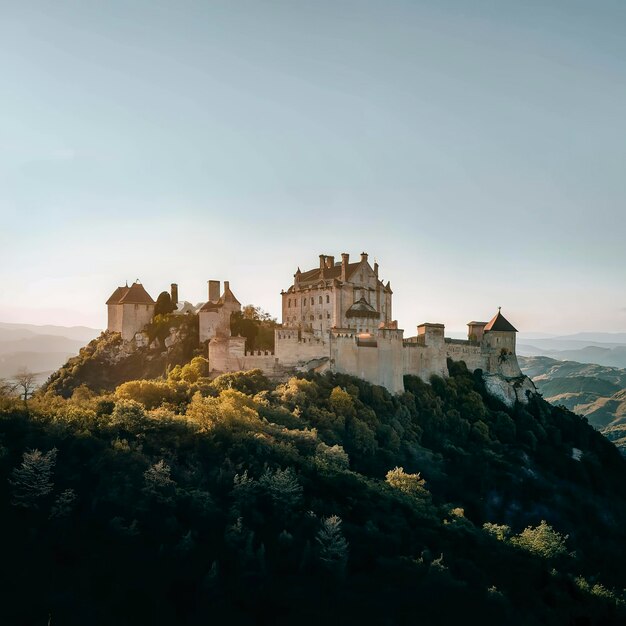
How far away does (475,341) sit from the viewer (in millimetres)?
73125

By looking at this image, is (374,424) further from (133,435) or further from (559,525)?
(133,435)

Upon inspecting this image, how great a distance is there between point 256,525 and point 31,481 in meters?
10.8

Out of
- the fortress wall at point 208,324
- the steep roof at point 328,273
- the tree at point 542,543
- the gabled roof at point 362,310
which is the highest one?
the steep roof at point 328,273

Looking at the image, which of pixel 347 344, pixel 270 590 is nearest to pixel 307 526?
pixel 270 590

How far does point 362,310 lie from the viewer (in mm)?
66062

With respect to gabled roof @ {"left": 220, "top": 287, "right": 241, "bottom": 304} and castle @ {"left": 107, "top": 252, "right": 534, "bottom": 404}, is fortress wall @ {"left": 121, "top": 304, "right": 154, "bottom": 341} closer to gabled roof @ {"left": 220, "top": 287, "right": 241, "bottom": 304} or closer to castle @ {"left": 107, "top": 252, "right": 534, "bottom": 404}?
castle @ {"left": 107, "top": 252, "right": 534, "bottom": 404}

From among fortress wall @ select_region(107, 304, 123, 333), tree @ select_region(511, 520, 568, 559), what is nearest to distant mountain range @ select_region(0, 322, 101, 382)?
fortress wall @ select_region(107, 304, 123, 333)

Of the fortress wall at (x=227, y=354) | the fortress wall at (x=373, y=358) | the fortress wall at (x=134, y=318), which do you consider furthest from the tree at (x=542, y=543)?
Answer: the fortress wall at (x=134, y=318)

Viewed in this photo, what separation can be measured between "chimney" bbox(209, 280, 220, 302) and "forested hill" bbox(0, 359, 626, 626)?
938 cm

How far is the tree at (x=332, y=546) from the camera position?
3262 cm

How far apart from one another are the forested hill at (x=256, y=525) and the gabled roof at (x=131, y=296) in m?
13.7

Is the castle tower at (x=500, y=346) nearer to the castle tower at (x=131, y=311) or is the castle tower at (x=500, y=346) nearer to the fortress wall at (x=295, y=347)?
the fortress wall at (x=295, y=347)

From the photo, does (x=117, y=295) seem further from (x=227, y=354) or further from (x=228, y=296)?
(x=227, y=354)

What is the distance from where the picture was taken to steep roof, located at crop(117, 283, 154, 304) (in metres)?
65.5
